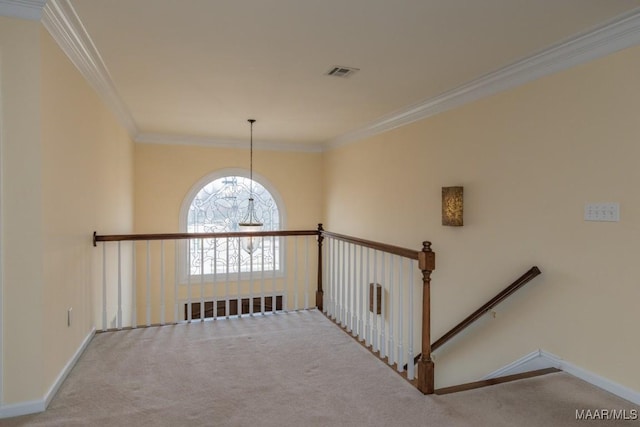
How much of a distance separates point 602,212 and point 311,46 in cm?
219

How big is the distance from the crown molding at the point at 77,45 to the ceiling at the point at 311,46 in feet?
0.06

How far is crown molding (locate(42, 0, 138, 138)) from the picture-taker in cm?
212

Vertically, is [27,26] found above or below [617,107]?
above

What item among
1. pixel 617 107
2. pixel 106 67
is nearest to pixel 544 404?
pixel 617 107

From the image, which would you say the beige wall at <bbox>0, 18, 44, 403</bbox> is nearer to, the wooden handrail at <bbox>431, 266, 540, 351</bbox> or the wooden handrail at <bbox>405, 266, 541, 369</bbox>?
the wooden handrail at <bbox>405, 266, 541, 369</bbox>

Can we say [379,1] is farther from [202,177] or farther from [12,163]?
[202,177]

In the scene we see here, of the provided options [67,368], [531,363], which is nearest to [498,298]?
[531,363]

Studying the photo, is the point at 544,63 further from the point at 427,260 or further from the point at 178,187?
the point at 178,187

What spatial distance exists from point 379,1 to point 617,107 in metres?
1.62

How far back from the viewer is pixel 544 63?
2.79 metres

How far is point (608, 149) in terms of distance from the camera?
2430 mm

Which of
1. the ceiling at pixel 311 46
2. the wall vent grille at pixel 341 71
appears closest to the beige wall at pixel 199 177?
the ceiling at pixel 311 46

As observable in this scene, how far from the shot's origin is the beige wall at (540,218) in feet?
7.78

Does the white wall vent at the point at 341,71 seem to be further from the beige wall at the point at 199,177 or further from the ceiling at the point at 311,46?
the beige wall at the point at 199,177
